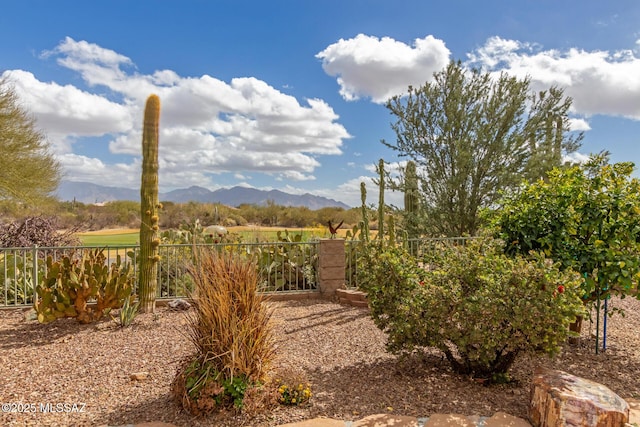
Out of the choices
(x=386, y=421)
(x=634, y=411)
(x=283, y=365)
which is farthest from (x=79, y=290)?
(x=634, y=411)

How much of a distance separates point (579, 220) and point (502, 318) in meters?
1.80

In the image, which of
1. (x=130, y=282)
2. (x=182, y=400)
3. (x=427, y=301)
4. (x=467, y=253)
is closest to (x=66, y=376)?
(x=182, y=400)

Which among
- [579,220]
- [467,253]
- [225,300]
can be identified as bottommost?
[225,300]

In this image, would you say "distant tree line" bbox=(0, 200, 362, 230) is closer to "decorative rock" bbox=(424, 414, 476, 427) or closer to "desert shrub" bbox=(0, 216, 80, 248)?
"desert shrub" bbox=(0, 216, 80, 248)

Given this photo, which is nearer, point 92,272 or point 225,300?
point 225,300

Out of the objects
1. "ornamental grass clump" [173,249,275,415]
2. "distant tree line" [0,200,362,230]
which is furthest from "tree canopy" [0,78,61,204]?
"ornamental grass clump" [173,249,275,415]

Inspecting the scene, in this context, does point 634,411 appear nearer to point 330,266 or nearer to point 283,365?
point 283,365

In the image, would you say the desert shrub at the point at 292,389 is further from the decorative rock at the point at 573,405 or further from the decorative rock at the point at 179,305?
the decorative rock at the point at 179,305

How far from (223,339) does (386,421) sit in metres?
1.25

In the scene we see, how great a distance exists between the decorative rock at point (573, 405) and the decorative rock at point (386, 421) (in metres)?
0.86

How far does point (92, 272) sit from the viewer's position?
545cm

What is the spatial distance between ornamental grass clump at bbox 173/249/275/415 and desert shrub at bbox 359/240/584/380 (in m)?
1.19

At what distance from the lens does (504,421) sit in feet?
9.24

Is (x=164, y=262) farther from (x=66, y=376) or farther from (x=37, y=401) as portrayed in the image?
(x=37, y=401)
